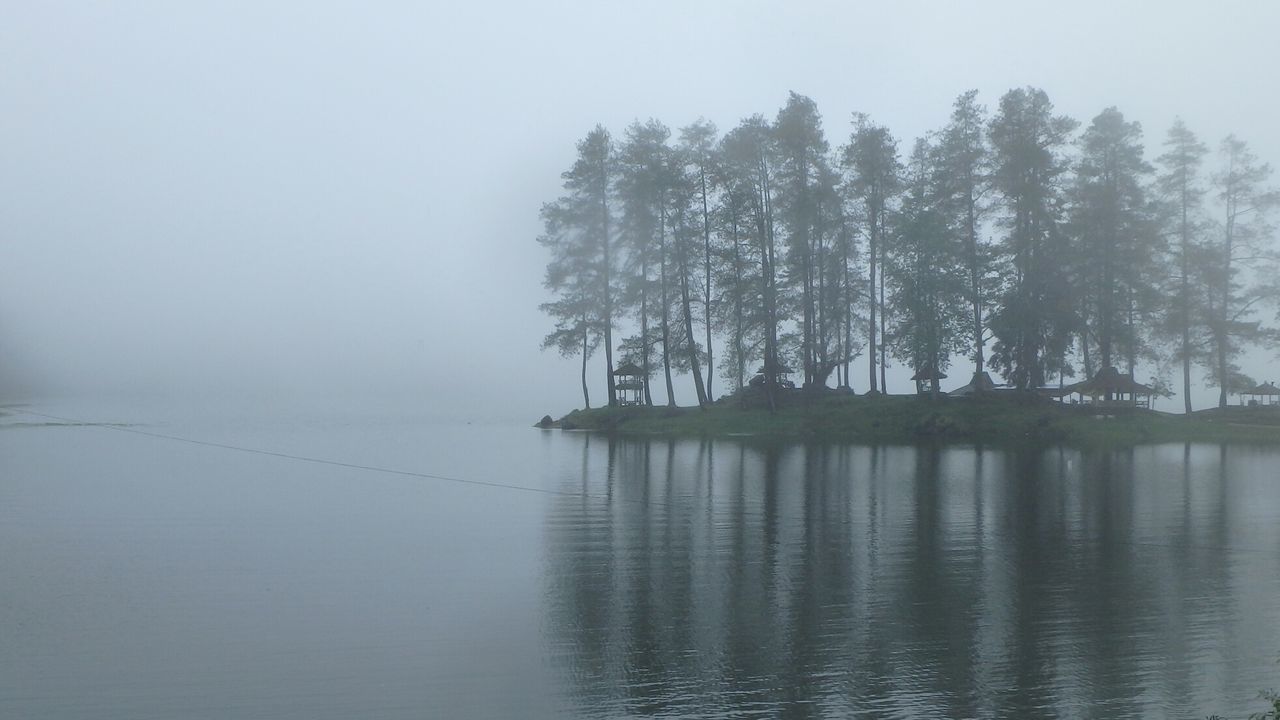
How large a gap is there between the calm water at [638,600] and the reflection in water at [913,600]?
4 cm

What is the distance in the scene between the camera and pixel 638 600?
958 cm

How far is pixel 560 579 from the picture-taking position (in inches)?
421

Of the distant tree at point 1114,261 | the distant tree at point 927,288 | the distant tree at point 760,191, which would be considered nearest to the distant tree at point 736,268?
the distant tree at point 760,191

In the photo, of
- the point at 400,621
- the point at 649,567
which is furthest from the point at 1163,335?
the point at 400,621

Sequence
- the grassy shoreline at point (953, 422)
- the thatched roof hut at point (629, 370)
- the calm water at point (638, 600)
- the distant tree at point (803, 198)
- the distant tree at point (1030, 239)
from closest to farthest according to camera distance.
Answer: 1. the calm water at point (638, 600)
2. the grassy shoreline at point (953, 422)
3. the distant tree at point (1030, 239)
4. the distant tree at point (803, 198)
5. the thatched roof hut at point (629, 370)

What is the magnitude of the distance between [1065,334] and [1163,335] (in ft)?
15.2

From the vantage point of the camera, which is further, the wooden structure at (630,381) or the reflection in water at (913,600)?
the wooden structure at (630,381)

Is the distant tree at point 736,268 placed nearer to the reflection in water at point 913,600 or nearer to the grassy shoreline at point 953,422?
the grassy shoreline at point 953,422

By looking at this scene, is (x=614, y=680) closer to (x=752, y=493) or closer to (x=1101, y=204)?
(x=752, y=493)

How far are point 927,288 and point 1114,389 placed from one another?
9.40m

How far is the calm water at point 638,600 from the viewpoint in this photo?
6766 millimetres

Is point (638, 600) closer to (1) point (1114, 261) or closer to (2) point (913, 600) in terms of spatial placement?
(2) point (913, 600)

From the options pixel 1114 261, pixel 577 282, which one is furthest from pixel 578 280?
pixel 1114 261

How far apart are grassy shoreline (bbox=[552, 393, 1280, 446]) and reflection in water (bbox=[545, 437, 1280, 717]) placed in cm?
1737
